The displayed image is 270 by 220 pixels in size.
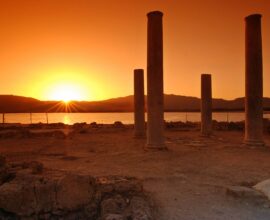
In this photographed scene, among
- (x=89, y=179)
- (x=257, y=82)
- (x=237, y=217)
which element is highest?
(x=257, y=82)

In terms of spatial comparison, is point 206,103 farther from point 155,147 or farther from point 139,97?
point 155,147

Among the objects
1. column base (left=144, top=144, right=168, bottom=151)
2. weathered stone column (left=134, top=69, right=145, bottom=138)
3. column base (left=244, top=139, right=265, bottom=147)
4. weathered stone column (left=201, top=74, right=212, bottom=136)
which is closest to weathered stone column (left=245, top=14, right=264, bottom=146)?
column base (left=244, top=139, right=265, bottom=147)

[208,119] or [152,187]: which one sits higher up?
[208,119]

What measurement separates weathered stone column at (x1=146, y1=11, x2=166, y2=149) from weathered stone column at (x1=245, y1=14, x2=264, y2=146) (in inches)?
176

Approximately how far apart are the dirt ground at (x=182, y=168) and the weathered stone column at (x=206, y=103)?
4.01 metres

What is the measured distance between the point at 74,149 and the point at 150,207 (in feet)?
32.2

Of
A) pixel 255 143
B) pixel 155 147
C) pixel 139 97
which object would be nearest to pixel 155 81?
pixel 155 147

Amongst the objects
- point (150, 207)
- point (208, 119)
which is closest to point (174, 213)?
point (150, 207)

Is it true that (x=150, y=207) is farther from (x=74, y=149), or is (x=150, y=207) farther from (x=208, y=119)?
(x=208, y=119)

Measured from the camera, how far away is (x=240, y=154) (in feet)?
46.8

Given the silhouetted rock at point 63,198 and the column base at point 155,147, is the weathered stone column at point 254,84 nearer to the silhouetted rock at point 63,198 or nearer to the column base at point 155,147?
the column base at point 155,147

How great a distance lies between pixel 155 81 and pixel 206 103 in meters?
7.68

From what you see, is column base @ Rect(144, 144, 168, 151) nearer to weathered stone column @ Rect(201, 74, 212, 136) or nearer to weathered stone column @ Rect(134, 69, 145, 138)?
weathered stone column @ Rect(134, 69, 145, 138)

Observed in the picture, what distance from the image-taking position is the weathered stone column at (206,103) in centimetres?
2170
